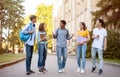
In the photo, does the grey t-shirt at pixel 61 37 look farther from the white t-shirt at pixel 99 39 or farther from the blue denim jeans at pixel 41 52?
the white t-shirt at pixel 99 39

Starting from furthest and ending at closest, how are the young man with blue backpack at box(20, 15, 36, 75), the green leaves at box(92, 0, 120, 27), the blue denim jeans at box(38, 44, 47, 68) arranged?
1. the green leaves at box(92, 0, 120, 27)
2. the blue denim jeans at box(38, 44, 47, 68)
3. the young man with blue backpack at box(20, 15, 36, 75)

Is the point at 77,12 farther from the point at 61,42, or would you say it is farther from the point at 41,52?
the point at 41,52

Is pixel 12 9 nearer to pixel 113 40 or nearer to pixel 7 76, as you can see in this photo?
pixel 113 40

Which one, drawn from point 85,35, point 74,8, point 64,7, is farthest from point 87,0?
point 85,35

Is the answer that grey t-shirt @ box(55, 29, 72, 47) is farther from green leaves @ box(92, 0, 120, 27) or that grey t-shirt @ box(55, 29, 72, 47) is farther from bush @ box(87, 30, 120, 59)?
bush @ box(87, 30, 120, 59)

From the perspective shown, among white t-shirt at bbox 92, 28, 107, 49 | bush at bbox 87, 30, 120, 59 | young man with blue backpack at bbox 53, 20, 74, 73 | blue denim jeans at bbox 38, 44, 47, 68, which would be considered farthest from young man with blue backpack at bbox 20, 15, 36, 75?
bush at bbox 87, 30, 120, 59

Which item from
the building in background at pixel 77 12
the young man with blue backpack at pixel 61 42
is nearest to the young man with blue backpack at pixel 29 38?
the young man with blue backpack at pixel 61 42

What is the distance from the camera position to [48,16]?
99312 mm

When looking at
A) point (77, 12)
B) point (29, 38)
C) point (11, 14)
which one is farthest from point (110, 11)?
point (11, 14)

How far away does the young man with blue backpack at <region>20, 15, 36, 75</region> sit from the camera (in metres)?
14.0

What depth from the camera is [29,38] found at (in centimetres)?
1413

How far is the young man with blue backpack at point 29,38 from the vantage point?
549 inches

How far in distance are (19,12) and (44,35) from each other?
4918 centimetres

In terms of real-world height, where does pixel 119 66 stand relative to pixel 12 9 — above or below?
below
